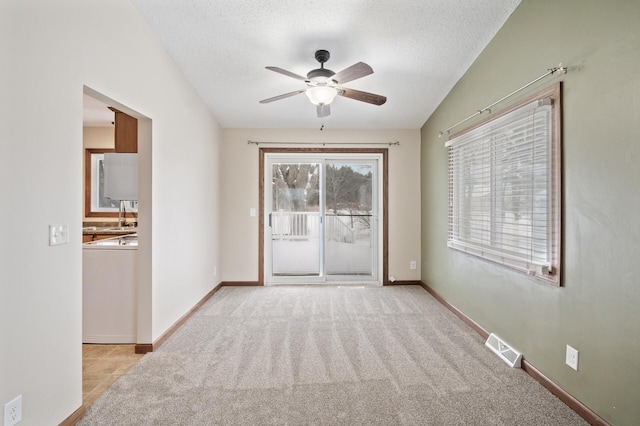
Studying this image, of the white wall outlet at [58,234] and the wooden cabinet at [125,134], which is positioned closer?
the white wall outlet at [58,234]

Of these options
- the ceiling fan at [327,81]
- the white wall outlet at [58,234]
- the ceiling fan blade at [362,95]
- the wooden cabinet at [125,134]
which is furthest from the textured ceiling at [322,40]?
the white wall outlet at [58,234]

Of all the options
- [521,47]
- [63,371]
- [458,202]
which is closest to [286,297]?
[458,202]

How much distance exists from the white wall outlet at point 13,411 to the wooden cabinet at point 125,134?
2.39 metres

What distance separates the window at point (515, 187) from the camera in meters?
2.27

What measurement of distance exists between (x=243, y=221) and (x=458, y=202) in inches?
121

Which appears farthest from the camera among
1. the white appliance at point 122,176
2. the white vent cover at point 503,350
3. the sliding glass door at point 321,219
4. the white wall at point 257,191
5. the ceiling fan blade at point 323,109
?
the sliding glass door at point 321,219

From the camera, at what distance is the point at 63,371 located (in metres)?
1.85

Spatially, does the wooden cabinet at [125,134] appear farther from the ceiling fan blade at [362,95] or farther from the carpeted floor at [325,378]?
the ceiling fan blade at [362,95]

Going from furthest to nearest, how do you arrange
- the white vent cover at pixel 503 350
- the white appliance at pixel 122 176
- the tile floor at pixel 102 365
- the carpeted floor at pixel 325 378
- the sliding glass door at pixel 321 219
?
the sliding glass door at pixel 321 219, the white appliance at pixel 122 176, the white vent cover at pixel 503 350, the tile floor at pixel 102 365, the carpeted floor at pixel 325 378

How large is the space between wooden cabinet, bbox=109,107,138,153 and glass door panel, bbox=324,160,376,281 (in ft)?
8.97

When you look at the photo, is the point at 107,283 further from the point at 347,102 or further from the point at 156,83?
the point at 347,102

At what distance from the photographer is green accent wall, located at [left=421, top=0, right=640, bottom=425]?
170 centimetres

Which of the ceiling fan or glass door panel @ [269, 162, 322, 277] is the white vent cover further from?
glass door panel @ [269, 162, 322, 277]

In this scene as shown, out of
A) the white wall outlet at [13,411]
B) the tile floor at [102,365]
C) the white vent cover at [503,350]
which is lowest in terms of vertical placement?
the tile floor at [102,365]
